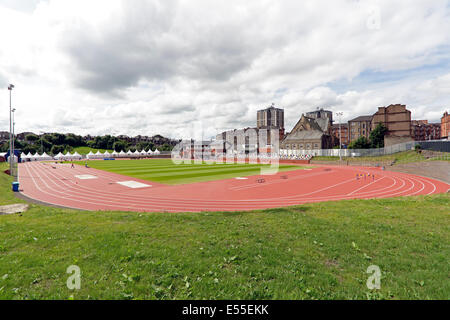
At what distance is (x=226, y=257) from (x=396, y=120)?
294 ft

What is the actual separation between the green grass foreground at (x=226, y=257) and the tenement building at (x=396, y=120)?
3022 inches

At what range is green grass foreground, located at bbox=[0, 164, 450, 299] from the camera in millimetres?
4828

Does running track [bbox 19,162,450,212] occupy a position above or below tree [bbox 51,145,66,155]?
below

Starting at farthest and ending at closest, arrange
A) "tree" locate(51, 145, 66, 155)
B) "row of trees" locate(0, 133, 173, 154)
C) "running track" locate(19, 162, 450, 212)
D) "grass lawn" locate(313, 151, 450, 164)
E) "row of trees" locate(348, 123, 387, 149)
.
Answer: "tree" locate(51, 145, 66, 155) → "row of trees" locate(0, 133, 173, 154) → "row of trees" locate(348, 123, 387, 149) → "grass lawn" locate(313, 151, 450, 164) → "running track" locate(19, 162, 450, 212)

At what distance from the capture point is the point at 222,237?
8.18 metres

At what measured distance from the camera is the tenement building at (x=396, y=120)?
71.4m

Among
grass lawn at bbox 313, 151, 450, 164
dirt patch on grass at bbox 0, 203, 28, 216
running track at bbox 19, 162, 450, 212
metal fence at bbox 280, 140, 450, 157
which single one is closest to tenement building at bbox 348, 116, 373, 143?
metal fence at bbox 280, 140, 450, 157

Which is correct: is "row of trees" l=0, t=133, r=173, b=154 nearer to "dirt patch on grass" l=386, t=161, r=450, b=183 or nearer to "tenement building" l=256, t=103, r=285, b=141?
"tenement building" l=256, t=103, r=285, b=141

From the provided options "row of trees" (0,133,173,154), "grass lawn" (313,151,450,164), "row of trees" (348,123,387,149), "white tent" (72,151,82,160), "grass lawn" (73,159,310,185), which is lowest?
"grass lawn" (73,159,310,185)

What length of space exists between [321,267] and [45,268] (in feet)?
23.9

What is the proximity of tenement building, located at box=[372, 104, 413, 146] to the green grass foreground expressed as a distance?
76.7 metres

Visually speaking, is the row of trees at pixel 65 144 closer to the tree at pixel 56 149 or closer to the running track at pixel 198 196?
the tree at pixel 56 149
